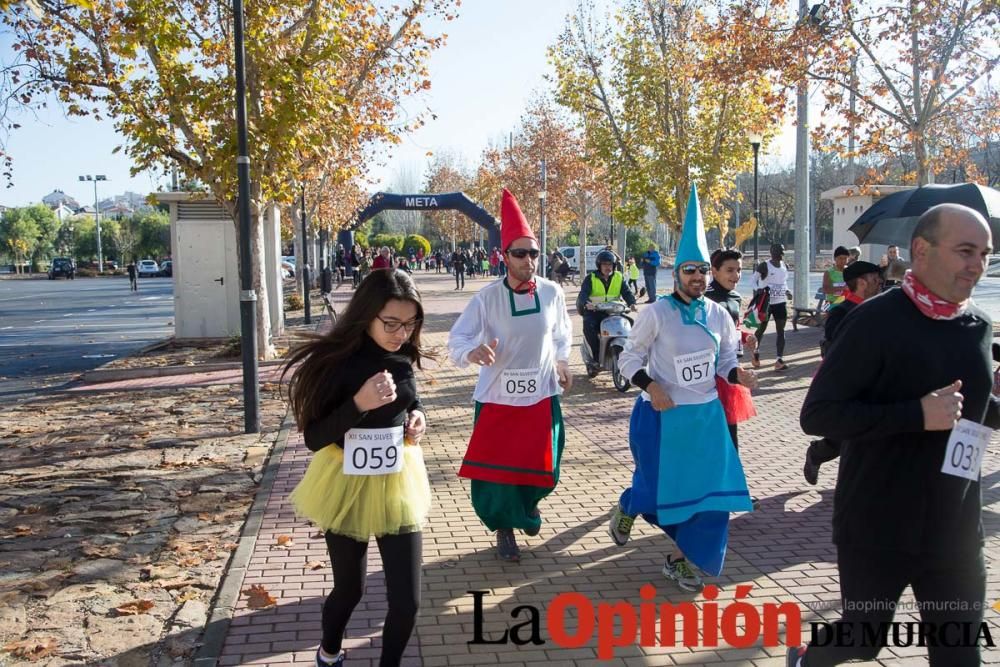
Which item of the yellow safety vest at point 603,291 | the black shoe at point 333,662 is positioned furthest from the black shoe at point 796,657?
the yellow safety vest at point 603,291

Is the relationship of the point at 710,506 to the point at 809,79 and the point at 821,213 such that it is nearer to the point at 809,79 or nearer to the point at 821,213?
the point at 809,79

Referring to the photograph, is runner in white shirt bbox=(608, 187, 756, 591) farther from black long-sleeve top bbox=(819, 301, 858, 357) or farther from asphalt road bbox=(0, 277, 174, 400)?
asphalt road bbox=(0, 277, 174, 400)

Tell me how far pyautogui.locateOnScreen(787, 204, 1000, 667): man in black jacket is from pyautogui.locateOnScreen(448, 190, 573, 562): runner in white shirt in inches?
103

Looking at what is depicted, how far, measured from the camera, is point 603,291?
1222 centimetres

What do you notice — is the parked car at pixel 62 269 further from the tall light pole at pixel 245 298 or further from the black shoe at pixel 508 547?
the black shoe at pixel 508 547

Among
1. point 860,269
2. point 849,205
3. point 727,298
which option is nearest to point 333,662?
point 727,298

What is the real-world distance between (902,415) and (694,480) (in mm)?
2138

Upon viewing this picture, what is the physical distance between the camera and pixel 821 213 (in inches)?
2532

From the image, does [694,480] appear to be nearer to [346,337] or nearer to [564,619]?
[564,619]

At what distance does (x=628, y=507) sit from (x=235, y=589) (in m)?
2.30

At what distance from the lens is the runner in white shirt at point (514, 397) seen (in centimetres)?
555

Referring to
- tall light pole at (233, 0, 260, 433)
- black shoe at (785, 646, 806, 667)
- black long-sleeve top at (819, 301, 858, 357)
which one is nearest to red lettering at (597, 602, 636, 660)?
black shoe at (785, 646, 806, 667)

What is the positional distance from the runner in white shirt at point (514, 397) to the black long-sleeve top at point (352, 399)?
5.35 feet

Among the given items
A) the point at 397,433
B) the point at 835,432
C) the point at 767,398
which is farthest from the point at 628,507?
the point at 767,398
